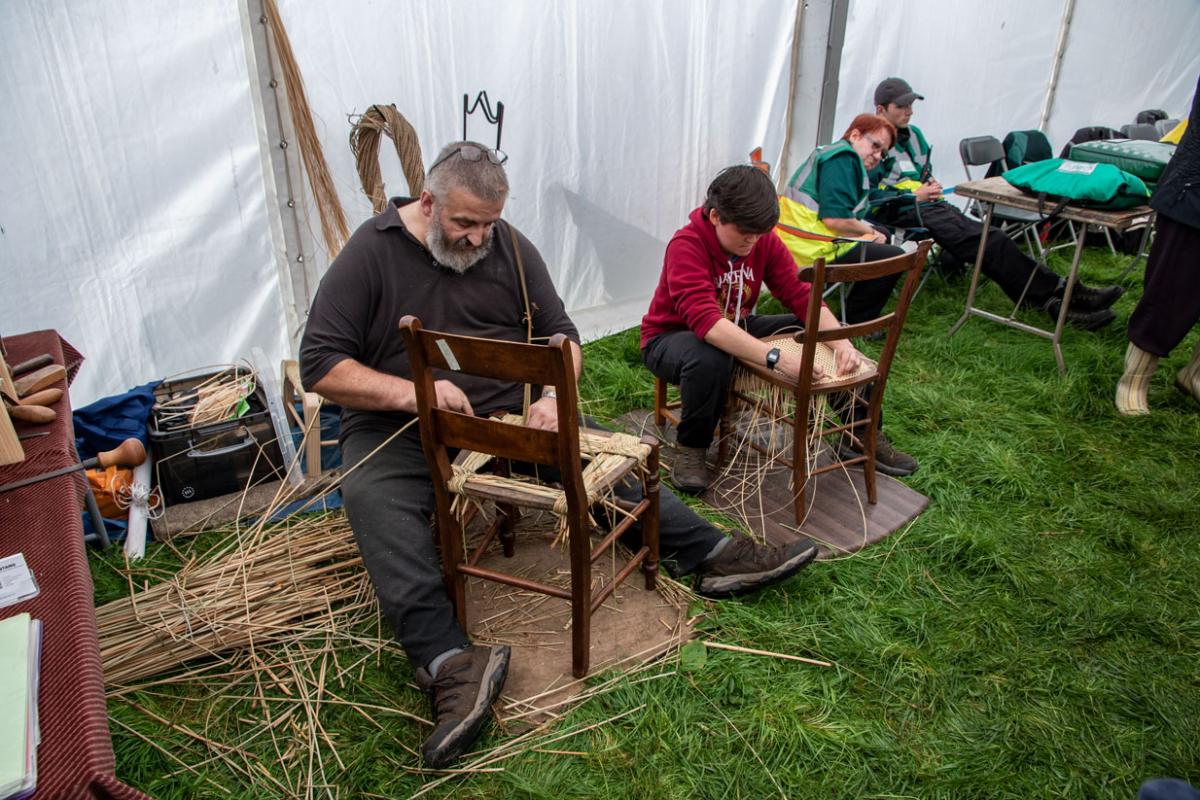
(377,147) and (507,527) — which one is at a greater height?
(377,147)

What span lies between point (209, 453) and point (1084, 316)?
501 cm

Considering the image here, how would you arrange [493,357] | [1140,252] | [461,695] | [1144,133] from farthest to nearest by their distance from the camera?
[1144,133] → [1140,252] → [461,695] → [493,357]

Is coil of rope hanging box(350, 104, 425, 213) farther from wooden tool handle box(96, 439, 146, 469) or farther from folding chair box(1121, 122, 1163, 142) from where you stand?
folding chair box(1121, 122, 1163, 142)

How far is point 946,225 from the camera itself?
5332 mm

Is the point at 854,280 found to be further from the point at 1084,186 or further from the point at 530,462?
the point at 1084,186

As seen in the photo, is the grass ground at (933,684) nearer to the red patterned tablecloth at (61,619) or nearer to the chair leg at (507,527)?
the chair leg at (507,527)

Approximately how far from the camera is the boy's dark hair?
9.78 ft

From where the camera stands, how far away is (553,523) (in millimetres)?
3178

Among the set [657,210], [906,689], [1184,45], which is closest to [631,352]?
[657,210]

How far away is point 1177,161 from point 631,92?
2.79 metres

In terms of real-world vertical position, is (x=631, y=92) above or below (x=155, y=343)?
above

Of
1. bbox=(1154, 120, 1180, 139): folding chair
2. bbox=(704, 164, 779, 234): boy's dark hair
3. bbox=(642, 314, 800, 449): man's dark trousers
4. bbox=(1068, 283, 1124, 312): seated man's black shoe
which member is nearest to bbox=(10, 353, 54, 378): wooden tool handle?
bbox=(642, 314, 800, 449): man's dark trousers

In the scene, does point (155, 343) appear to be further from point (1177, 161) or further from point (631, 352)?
point (1177, 161)

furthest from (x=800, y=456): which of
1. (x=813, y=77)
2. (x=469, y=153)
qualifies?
(x=813, y=77)
